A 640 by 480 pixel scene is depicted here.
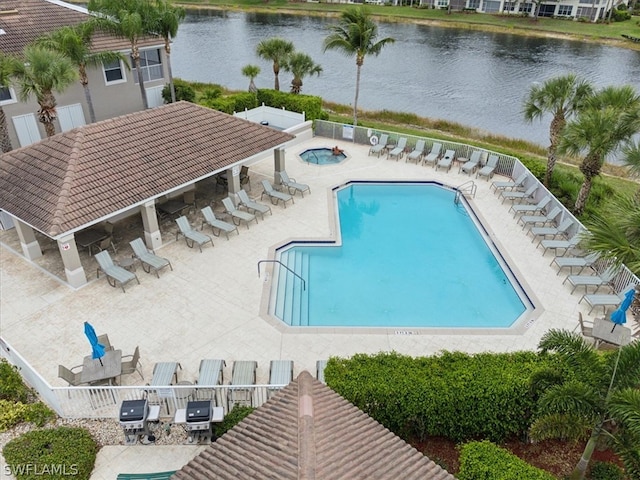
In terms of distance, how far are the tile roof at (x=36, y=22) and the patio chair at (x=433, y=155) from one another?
17169 millimetres

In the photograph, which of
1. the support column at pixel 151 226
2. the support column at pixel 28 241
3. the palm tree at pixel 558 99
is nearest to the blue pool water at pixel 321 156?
the palm tree at pixel 558 99

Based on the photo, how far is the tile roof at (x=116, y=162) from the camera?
48.9ft

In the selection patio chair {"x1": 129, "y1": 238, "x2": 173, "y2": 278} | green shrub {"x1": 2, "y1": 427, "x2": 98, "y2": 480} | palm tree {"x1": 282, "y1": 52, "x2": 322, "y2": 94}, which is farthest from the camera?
palm tree {"x1": 282, "y1": 52, "x2": 322, "y2": 94}

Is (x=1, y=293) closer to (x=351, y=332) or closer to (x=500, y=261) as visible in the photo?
(x=351, y=332)

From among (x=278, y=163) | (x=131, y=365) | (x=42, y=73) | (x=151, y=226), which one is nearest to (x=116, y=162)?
(x=151, y=226)

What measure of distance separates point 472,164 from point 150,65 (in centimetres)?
1994

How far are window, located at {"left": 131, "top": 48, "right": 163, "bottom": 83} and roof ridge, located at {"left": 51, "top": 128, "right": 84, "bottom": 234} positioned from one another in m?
13.1

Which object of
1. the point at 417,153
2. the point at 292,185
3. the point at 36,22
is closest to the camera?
the point at 292,185

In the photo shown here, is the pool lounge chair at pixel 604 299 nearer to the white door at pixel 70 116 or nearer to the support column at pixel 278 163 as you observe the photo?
the support column at pixel 278 163

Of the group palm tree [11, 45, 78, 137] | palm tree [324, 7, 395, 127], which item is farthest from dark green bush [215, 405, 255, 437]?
palm tree [324, 7, 395, 127]

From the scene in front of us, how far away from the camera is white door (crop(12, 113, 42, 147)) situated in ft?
76.0

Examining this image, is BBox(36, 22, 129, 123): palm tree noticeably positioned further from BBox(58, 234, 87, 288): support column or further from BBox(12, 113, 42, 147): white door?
BBox(58, 234, 87, 288): support column

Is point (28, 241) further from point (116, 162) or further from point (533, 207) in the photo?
point (533, 207)

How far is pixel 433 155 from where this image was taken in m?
24.7
